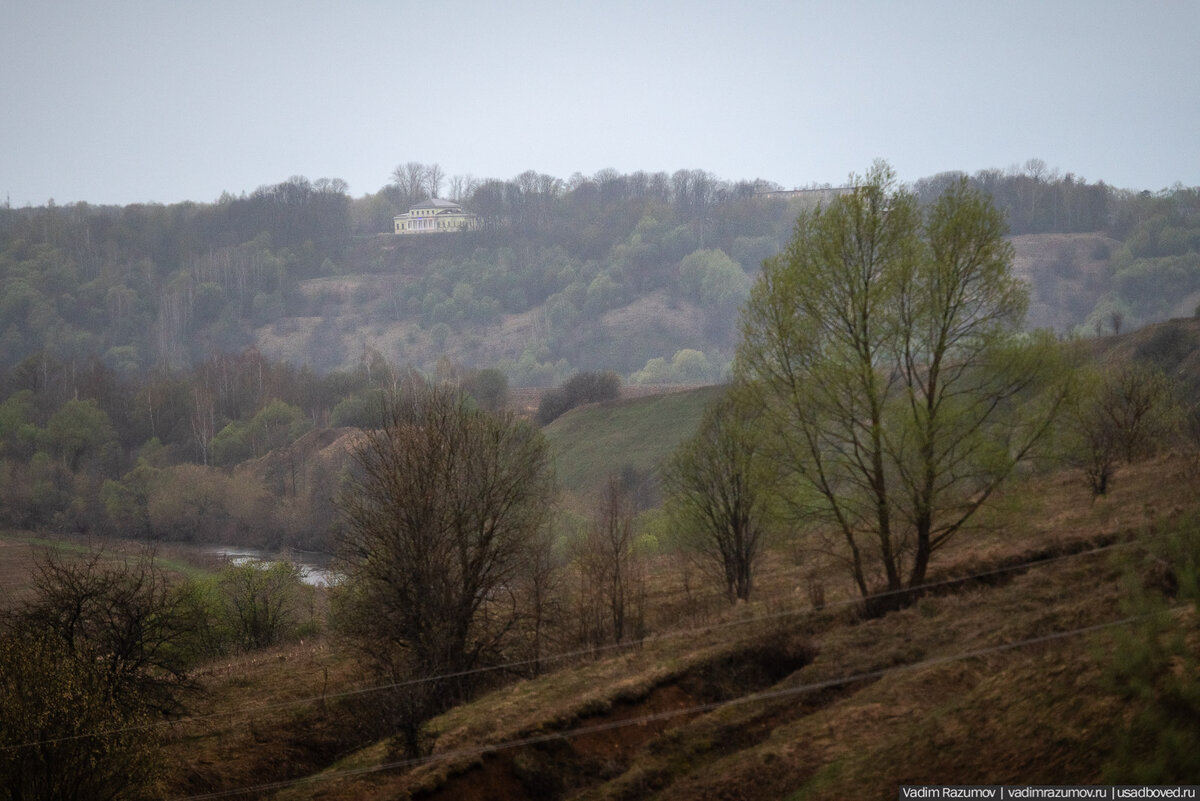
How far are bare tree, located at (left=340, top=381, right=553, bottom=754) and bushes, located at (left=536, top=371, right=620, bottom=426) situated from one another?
84948mm

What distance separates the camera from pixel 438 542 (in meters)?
21.9

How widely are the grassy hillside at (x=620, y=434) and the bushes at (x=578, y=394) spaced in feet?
15.3

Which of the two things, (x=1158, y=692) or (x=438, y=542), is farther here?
(x=438, y=542)

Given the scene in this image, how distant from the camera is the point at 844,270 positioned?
69.7 feet

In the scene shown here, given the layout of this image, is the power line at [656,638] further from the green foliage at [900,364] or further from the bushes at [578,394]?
the bushes at [578,394]

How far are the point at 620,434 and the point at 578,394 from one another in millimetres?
18551

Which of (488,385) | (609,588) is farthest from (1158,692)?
(488,385)

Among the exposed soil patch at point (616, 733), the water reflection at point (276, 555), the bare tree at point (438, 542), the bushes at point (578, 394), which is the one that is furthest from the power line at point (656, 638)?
the bushes at point (578, 394)

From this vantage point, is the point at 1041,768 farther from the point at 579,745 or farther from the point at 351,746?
the point at 351,746

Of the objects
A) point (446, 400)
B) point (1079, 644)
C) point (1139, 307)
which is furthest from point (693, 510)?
point (1139, 307)

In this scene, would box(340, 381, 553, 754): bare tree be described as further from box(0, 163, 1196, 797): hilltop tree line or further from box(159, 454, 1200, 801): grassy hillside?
box(159, 454, 1200, 801): grassy hillside

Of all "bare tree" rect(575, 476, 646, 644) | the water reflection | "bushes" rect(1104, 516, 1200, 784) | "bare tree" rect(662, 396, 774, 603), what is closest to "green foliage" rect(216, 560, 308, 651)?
"bare tree" rect(662, 396, 774, 603)

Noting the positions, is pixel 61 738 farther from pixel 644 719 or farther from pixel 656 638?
pixel 656 638

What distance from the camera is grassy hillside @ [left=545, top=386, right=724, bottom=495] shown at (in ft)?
284
